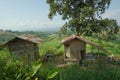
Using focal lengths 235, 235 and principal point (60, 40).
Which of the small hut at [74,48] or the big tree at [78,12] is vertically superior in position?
the big tree at [78,12]

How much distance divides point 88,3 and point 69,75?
983 inches

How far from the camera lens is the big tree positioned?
2680cm

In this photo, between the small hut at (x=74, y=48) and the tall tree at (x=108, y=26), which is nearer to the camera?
the small hut at (x=74, y=48)

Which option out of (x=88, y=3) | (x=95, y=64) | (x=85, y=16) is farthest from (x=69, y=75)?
(x=88, y=3)

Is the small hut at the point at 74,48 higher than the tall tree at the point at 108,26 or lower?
lower

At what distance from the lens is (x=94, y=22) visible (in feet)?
88.7

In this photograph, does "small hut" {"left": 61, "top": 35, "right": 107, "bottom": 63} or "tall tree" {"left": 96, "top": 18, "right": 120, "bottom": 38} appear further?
"tall tree" {"left": 96, "top": 18, "right": 120, "bottom": 38}

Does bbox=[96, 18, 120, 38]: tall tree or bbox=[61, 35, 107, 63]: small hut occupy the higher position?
bbox=[96, 18, 120, 38]: tall tree

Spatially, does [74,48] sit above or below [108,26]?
below

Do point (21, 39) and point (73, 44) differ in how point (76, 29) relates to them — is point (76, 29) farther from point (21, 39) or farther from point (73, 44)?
point (21, 39)

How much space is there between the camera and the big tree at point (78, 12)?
2680cm

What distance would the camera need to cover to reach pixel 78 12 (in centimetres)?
2862

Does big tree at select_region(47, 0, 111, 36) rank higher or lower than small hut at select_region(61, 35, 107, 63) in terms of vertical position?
higher

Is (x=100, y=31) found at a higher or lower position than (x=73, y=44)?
higher
